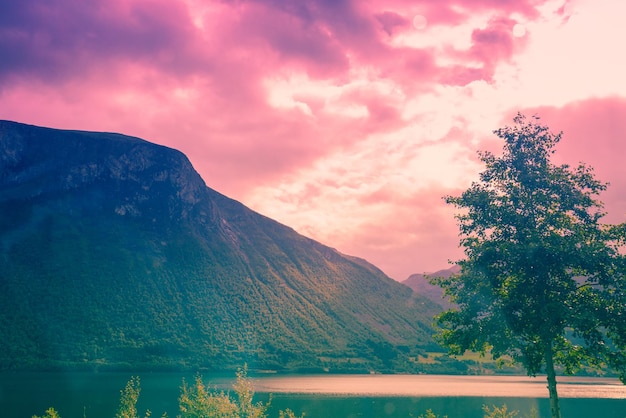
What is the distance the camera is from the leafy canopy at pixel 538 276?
20.1 meters

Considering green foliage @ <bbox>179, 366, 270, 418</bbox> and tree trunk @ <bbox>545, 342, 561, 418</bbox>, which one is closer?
tree trunk @ <bbox>545, 342, 561, 418</bbox>

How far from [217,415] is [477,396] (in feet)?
400

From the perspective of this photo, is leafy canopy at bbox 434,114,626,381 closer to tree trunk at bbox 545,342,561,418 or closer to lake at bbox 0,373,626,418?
tree trunk at bbox 545,342,561,418

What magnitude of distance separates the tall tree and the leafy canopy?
0.04 m

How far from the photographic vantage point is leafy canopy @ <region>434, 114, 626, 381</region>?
20.1 m

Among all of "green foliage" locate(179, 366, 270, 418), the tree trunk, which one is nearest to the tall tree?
the tree trunk

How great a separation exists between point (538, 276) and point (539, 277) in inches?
2.3

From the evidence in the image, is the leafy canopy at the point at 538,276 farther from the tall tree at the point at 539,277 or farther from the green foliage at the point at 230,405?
the green foliage at the point at 230,405

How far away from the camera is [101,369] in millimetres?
181625

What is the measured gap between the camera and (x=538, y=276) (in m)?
21.0

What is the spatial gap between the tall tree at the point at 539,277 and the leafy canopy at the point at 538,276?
4 cm

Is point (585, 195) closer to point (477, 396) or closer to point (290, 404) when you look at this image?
point (290, 404)

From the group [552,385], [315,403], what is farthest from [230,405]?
[315,403]

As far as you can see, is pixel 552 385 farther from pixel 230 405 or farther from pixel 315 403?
pixel 315 403
